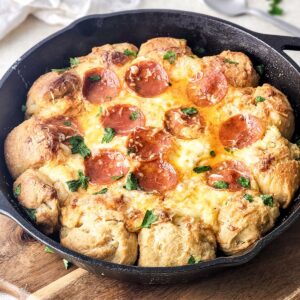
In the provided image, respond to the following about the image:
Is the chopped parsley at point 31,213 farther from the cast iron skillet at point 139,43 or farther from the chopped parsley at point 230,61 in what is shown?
the chopped parsley at point 230,61

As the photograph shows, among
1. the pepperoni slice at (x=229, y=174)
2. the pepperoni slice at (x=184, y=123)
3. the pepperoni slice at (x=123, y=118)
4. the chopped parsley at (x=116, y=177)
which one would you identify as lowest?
the chopped parsley at (x=116, y=177)

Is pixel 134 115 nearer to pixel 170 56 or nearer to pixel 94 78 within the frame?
pixel 94 78

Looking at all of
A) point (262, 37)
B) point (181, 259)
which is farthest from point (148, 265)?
point (262, 37)

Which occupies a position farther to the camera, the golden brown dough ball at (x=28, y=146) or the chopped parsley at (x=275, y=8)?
the chopped parsley at (x=275, y=8)

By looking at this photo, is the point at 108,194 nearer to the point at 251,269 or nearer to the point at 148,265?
the point at 148,265

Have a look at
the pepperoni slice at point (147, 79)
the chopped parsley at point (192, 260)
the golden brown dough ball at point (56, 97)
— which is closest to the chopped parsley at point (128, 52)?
the pepperoni slice at point (147, 79)

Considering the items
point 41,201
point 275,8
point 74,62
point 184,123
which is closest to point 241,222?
point 184,123
